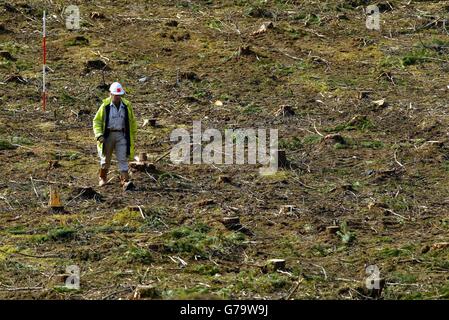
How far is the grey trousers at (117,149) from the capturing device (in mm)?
14930

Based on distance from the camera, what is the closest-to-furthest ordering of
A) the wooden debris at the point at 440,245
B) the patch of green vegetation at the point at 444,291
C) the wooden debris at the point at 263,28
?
the patch of green vegetation at the point at 444,291 → the wooden debris at the point at 440,245 → the wooden debris at the point at 263,28

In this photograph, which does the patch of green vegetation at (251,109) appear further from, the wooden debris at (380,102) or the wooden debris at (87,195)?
the wooden debris at (87,195)

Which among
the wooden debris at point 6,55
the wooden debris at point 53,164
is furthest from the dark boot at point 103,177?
the wooden debris at point 6,55

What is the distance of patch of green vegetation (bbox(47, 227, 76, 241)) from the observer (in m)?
13.0

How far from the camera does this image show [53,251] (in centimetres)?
1269

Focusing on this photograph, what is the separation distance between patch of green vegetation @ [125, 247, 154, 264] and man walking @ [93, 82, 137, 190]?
248 centimetres

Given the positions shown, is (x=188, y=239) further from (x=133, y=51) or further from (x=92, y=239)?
(x=133, y=51)

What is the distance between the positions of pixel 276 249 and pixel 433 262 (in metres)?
1.59

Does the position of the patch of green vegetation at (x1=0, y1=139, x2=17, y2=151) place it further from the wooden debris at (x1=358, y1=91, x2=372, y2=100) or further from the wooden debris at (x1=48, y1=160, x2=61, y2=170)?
the wooden debris at (x1=358, y1=91, x2=372, y2=100)

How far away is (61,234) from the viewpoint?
1305 centimetres

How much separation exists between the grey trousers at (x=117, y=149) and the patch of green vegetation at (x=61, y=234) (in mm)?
1936

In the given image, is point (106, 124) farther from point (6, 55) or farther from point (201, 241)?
point (6, 55)

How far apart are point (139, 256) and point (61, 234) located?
3.72ft
